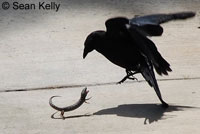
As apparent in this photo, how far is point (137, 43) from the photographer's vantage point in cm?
488

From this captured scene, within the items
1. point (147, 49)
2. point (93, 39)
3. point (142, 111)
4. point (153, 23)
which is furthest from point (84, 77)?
point (153, 23)

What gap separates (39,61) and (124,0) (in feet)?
6.86

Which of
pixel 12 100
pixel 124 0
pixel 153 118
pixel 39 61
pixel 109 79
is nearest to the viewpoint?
pixel 153 118

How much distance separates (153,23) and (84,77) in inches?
51.9

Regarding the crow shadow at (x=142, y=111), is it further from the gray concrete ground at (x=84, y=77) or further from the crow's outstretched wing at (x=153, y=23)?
the crow's outstretched wing at (x=153, y=23)

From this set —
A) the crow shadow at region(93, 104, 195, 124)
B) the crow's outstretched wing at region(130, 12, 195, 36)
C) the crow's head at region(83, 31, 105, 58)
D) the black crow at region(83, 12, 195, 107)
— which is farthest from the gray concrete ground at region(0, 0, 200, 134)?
the crow's outstretched wing at region(130, 12, 195, 36)

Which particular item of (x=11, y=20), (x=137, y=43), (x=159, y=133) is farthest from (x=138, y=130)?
(x=11, y=20)

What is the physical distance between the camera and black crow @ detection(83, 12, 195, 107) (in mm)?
4746

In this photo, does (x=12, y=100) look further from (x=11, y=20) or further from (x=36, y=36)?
(x=11, y=20)

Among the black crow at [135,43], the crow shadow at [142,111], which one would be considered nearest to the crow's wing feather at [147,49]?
the black crow at [135,43]

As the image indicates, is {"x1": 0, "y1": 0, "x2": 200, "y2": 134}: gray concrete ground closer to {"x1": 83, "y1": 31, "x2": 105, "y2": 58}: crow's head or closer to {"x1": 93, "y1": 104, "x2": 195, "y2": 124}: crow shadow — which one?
{"x1": 93, "y1": 104, "x2": 195, "y2": 124}: crow shadow

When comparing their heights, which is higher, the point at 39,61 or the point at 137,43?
the point at 137,43

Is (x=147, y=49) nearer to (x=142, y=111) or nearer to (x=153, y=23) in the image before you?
(x=153, y=23)

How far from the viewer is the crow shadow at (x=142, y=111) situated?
4.99 m
